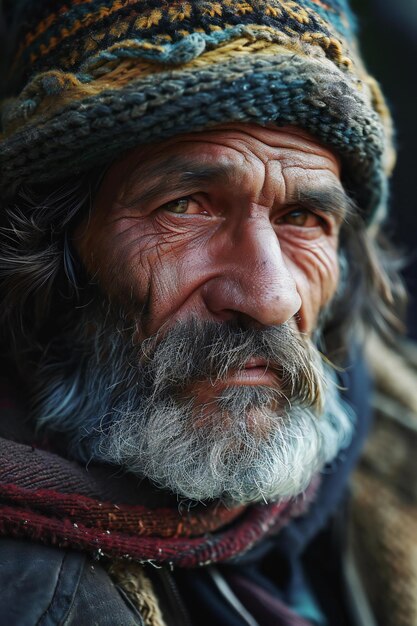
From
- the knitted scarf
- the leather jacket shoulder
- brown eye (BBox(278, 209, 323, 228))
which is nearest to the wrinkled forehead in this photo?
brown eye (BBox(278, 209, 323, 228))

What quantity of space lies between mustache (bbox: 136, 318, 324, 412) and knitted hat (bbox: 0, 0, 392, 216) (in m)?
0.45

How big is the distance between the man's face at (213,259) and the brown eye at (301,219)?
8 centimetres

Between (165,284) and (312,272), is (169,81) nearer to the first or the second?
(165,284)

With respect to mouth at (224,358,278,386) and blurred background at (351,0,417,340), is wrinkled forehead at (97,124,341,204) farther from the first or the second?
blurred background at (351,0,417,340)

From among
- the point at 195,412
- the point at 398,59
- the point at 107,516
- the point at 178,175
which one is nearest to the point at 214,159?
the point at 178,175

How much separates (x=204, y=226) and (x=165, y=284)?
0.17 meters

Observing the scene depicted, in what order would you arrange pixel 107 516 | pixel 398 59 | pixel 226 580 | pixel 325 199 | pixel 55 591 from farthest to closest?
1. pixel 398 59
2. pixel 226 580
3. pixel 325 199
4. pixel 107 516
5. pixel 55 591

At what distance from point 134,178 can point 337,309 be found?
0.99 m

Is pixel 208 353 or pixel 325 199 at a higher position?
pixel 325 199

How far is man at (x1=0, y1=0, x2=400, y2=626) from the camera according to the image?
4.75ft

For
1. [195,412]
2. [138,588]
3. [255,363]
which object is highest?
[255,363]

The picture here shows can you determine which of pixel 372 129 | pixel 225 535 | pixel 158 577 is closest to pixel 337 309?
pixel 372 129

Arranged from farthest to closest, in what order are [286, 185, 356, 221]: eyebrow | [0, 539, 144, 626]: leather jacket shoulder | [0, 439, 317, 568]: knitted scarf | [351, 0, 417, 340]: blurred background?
[351, 0, 417, 340]: blurred background < [286, 185, 356, 221]: eyebrow < [0, 439, 317, 568]: knitted scarf < [0, 539, 144, 626]: leather jacket shoulder

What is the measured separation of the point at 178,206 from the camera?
5.26 feet
